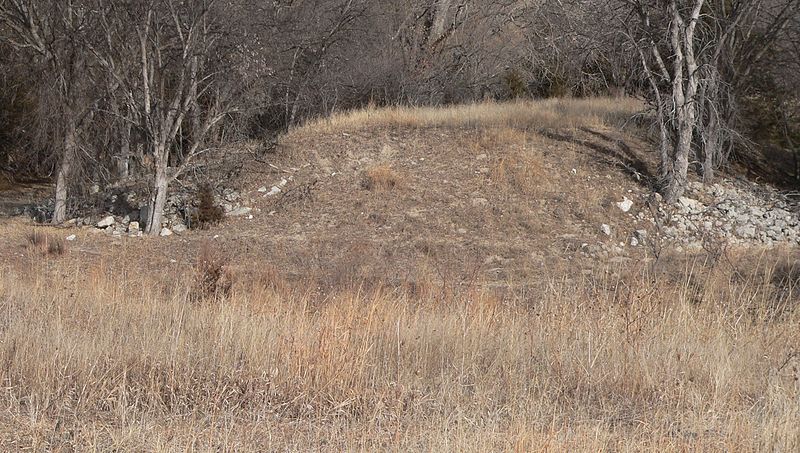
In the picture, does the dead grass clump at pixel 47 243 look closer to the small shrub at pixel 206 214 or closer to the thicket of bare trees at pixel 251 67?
the thicket of bare trees at pixel 251 67

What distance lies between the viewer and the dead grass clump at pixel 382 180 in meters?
20.5

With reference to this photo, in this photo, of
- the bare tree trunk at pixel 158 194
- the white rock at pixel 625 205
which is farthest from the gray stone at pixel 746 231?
the bare tree trunk at pixel 158 194

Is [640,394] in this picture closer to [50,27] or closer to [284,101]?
[50,27]

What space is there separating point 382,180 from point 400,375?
48.6 ft

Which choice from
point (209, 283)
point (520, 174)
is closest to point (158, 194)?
point (520, 174)

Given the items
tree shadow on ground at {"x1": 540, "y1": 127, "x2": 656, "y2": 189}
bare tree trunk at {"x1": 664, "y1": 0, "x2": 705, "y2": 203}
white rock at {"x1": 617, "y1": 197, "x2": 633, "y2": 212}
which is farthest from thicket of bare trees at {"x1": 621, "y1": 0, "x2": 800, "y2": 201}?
white rock at {"x1": 617, "y1": 197, "x2": 633, "y2": 212}

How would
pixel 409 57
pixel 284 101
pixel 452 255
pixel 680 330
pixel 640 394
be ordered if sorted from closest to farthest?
pixel 640 394 → pixel 680 330 → pixel 452 255 → pixel 284 101 → pixel 409 57

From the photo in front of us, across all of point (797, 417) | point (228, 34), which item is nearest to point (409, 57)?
point (228, 34)

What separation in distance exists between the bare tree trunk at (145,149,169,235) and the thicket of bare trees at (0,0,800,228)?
3 centimetres

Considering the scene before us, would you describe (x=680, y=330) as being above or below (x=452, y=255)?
above

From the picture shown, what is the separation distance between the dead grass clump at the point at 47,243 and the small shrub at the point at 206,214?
3.07 metres

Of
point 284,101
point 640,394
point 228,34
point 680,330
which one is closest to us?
point 640,394

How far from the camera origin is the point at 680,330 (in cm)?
697

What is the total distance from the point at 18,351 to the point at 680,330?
523 centimetres
